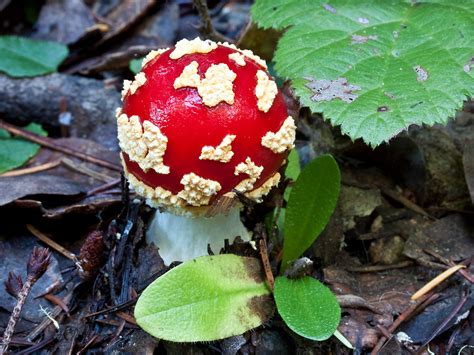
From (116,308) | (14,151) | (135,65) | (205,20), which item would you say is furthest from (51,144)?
(116,308)

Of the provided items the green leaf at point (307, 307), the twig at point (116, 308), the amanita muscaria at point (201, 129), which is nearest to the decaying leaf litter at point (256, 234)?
the twig at point (116, 308)

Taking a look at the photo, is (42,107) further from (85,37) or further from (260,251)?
(260,251)

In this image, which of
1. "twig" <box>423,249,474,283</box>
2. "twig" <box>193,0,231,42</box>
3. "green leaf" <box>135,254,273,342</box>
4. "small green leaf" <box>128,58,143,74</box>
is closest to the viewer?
"green leaf" <box>135,254,273,342</box>

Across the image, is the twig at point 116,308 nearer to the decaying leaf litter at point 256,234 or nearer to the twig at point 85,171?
the decaying leaf litter at point 256,234

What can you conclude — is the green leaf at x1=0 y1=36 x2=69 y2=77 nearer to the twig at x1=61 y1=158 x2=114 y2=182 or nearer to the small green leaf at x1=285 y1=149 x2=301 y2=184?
the twig at x1=61 y1=158 x2=114 y2=182

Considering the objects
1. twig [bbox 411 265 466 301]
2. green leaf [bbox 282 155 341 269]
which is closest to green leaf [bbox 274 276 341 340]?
green leaf [bbox 282 155 341 269]

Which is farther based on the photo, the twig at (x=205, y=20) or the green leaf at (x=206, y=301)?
the twig at (x=205, y=20)

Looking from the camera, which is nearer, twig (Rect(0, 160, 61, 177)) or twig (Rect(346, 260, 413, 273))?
twig (Rect(346, 260, 413, 273))
